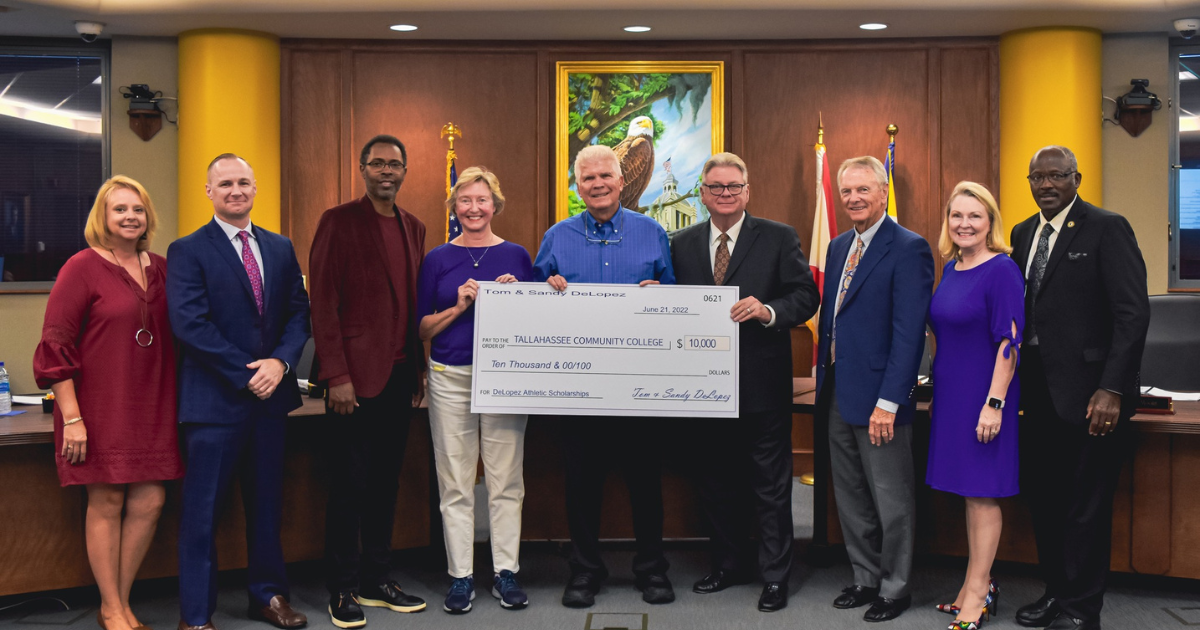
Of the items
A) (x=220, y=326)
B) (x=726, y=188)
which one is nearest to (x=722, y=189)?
(x=726, y=188)

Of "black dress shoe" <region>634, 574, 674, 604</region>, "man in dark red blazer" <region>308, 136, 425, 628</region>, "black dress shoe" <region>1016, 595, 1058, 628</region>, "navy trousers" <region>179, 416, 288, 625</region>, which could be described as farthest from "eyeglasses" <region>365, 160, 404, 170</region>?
"black dress shoe" <region>1016, 595, 1058, 628</region>

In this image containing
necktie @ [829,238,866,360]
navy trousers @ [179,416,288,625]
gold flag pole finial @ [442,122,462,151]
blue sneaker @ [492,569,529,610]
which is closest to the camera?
navy trousers @ [179,416,288,625]

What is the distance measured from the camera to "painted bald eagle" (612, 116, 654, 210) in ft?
20.3

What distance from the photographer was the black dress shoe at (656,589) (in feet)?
10.6

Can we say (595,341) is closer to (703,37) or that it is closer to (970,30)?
(703,37)

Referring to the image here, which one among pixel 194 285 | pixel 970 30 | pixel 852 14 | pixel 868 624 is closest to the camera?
pixel 194 285

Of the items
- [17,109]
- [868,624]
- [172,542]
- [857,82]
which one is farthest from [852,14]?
[17,109]

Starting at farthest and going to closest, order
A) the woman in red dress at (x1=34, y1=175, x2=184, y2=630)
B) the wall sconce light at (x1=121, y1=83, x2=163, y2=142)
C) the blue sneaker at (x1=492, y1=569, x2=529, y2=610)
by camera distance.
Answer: the wall sconce light at (x1=121, y1=83, x2=163, y2=142) → the blue sneaker at (x1=492, y1=569, x2=529, y2=610) → the woman in red dress at (x1=34, y1=175, x2=184, y2=630)

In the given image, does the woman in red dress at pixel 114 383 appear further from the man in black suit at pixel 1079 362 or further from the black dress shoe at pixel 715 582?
the man in black suit at pixel 1079 362

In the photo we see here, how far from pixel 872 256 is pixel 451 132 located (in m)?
3.67

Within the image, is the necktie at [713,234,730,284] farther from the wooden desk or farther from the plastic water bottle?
the plastic water bottle

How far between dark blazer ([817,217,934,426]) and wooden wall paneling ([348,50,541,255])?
11.6 ft

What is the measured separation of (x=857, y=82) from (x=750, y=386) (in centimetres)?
369

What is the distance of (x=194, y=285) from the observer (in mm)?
2820
